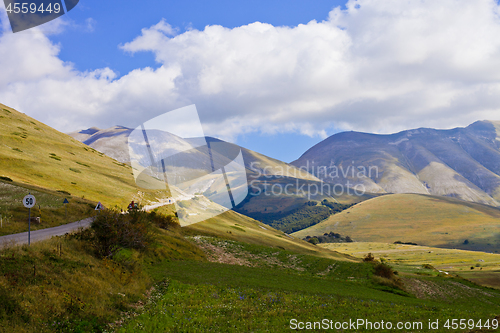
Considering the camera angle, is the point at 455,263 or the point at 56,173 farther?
the point at 455,263

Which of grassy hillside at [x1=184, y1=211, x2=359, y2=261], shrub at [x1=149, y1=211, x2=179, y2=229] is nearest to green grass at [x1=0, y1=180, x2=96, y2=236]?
shrub at [x1=149, y1=211, x2=179, y2=229]

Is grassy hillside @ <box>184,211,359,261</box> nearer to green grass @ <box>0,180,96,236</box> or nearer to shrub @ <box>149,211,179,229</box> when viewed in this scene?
shrub @ <box>149,211,179,229</box>

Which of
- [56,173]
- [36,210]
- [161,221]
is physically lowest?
[161,221]

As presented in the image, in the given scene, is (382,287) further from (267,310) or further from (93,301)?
(93,301)

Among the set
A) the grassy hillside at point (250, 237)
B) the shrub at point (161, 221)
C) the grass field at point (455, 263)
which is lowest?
the grass field at point (455, 263)

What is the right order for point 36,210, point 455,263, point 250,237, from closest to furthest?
point 36,210 → point 250,237 → point 455,263

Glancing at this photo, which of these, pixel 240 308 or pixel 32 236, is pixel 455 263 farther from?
pixel 32 236

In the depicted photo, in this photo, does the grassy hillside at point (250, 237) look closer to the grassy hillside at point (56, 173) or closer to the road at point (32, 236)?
the grassy hillside at point (56, 173)

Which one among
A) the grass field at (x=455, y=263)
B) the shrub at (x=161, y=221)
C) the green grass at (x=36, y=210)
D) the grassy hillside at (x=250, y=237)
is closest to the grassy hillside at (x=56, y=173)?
the green grass at (x=36, y=210)

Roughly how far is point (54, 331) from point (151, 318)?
366 centimetres

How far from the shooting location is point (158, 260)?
26.3m

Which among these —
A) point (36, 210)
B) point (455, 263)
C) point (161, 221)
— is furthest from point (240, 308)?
point (455, 263)

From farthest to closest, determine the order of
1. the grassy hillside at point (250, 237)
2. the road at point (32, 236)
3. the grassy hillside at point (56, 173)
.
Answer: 1. the grassy hillside at point (250, 237)
2. the grassy hillside at point (56, 173)
3. the road at point (32, 236)

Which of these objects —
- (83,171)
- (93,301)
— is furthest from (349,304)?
(83,171)
